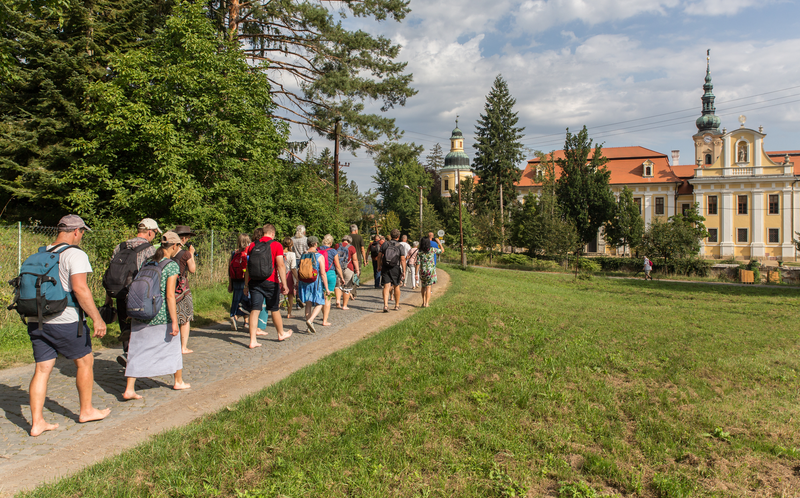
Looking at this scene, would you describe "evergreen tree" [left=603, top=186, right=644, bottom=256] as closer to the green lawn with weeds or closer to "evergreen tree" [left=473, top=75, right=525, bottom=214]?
"evergreen tree" [left=473, top=75, right=525, bottom=214]

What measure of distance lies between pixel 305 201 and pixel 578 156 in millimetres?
45786

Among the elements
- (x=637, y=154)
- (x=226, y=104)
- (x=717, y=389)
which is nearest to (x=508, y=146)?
(x=637, y=154)

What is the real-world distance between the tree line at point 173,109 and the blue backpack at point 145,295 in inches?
369

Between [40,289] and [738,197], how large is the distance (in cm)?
7153

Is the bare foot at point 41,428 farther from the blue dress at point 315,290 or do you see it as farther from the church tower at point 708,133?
the church tower at point 708,133

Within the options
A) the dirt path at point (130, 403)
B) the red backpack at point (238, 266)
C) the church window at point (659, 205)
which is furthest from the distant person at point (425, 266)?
the church window at point (659, 205)

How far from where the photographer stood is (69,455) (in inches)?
162

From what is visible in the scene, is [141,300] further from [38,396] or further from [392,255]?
[392,255]

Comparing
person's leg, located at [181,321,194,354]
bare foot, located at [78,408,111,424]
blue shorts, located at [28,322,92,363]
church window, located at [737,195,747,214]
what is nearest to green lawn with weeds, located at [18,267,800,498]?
bare foot, located at [78,408,111,424]

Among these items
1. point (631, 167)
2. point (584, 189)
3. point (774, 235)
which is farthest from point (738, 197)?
point (584, 189)

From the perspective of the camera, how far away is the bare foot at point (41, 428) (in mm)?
4469

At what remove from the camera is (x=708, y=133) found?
6731 centimetres

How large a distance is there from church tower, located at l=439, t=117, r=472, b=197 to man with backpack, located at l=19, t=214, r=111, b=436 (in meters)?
79.7

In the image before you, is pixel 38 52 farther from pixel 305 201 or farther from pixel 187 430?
pixel 187 430
